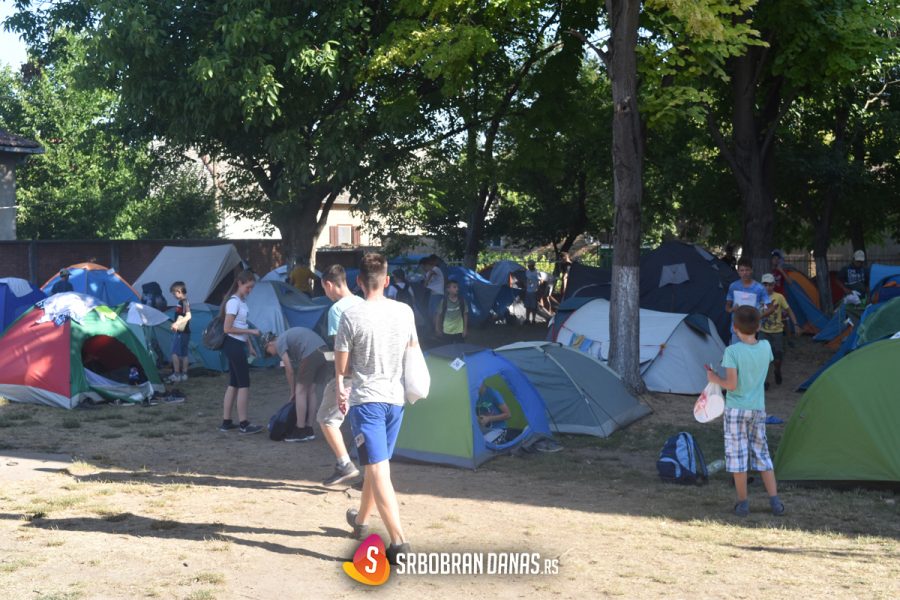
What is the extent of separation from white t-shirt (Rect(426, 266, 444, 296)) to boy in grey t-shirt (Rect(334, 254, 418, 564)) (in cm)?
1259

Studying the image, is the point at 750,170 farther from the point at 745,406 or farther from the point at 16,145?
the point at 16,145

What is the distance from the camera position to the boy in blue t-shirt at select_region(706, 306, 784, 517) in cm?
732

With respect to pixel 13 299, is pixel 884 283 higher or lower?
higher

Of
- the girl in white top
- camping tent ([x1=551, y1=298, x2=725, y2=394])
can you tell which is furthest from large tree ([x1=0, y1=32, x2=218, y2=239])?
the girl in white top

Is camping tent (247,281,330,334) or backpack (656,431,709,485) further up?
camping tent (247,281,330,334)

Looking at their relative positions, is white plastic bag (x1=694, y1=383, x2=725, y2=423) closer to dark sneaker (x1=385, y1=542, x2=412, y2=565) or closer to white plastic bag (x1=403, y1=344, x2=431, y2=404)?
white plastic bag (x1=403, y1=344, x2=431, y2=404)

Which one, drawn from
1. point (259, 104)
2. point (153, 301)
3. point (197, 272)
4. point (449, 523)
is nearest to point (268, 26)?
point (259, 104)

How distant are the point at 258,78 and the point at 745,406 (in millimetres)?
10405

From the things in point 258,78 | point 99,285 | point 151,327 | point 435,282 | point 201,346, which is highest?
point 258,78

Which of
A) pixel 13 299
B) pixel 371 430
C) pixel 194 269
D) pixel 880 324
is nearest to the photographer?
pixel 371 430

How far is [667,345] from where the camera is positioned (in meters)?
13.3

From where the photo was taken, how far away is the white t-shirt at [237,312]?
995 cm

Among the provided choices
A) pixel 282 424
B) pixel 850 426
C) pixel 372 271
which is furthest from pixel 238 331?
pixel 850 426

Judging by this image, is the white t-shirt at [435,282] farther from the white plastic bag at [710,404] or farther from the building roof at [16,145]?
the building roof at [16,145]
